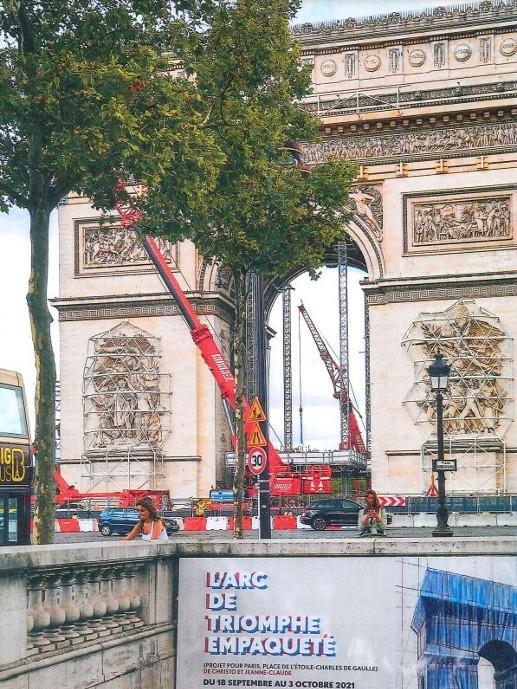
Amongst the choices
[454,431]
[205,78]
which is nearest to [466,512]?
[454,431]

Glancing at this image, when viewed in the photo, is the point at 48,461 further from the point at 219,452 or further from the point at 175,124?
the point at 219,452

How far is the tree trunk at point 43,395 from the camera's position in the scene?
14.6m

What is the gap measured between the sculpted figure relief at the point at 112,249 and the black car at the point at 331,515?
443 inches

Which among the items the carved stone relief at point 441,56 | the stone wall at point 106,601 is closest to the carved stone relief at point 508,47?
the carved stone relief at point 441,56

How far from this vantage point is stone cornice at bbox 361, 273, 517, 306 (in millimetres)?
43375

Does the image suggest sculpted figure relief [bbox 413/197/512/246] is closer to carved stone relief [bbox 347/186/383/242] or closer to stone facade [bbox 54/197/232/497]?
carved stone relief [bbox 347/186/383/242]

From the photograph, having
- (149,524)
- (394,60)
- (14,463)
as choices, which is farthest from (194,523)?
(149,524)

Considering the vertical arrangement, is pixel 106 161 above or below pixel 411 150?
below

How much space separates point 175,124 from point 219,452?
101 feet

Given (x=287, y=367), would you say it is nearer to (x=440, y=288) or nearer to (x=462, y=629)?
(x=440, y=288)

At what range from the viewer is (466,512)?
4153 cm

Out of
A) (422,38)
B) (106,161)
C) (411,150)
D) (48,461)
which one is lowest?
(48,461)

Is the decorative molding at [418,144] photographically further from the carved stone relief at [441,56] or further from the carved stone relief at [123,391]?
the carved stone relief at [123,391]

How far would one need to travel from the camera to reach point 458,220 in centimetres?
4422
